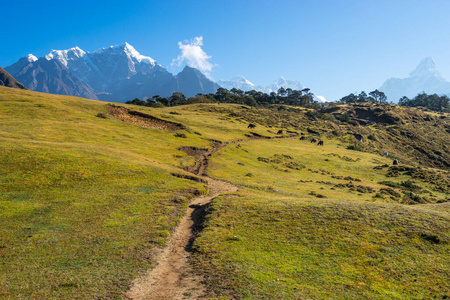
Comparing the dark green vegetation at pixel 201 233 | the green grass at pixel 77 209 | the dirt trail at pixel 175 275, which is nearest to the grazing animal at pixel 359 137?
the dark green vegetation at pixel 201 233

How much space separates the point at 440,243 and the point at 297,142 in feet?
267

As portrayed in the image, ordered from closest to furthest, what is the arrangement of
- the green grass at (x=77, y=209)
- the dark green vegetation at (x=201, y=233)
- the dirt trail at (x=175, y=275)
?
the dirt trail at (x=175, y=275) < the dark green vegetation at (x=201, y=233) < the green grass at (x=77, y=209)

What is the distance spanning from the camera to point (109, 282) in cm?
1465

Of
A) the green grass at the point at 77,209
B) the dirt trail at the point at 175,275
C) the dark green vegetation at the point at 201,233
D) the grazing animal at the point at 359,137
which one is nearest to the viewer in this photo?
the dirt trail at the point at 175,275

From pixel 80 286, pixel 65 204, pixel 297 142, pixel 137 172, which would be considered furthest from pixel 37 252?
pixel 297 142

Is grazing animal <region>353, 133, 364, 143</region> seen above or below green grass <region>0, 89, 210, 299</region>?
above

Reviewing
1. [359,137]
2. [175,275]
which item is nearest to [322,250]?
[175,275]

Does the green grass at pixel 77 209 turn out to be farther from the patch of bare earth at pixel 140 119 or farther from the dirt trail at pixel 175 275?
the patch of bare earth at pixel 140 119

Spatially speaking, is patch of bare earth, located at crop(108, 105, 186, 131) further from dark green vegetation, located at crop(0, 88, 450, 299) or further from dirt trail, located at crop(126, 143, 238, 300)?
dirt trail, located at crop(126, 143, 238, 300)

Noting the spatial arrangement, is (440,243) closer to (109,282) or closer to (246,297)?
(246,297)

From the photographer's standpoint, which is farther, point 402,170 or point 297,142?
point 297,142

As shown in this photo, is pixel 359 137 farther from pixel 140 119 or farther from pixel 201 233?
pixel 201 233

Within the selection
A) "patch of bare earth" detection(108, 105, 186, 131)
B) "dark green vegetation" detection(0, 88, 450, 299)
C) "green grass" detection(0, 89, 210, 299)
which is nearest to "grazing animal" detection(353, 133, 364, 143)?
"dark green vegetation" detection(0, 88, 450, 299)

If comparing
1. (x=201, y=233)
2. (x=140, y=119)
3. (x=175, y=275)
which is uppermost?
(x=140, y=119)
